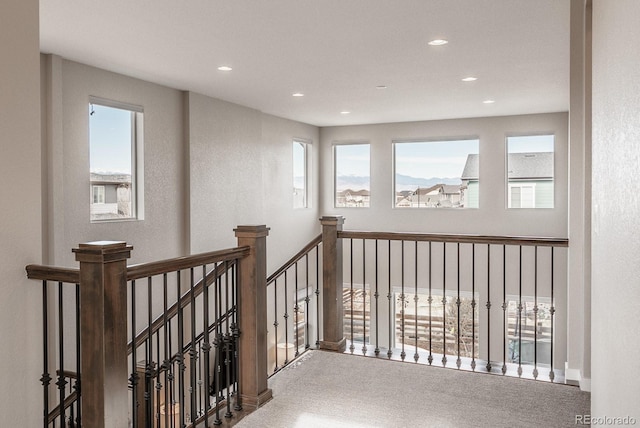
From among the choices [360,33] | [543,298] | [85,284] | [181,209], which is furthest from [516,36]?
[543,298]

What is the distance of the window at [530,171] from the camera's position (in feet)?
27.1

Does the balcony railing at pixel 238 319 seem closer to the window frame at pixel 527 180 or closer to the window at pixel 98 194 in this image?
the window frame at pixel 527 180

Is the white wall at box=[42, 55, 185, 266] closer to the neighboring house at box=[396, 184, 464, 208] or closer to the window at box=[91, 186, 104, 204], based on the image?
the window at box=[91, 186, 104, 204]

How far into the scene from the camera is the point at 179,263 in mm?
2430

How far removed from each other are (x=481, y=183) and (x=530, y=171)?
2.54 ft

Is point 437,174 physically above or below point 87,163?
above

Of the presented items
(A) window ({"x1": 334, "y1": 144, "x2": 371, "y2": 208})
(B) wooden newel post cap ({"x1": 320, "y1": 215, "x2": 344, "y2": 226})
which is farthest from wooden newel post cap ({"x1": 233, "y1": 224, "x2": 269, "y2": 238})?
(A) window ({"x1": 334, "y1": 144, "x2": 371, "y2": 208})

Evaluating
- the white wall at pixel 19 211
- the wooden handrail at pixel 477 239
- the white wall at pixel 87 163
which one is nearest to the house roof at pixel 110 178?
the white wall at pixel 87 163

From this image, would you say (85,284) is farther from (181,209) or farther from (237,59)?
(181,209)

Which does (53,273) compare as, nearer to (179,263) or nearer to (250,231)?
(179,263)

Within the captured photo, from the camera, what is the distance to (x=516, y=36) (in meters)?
4.14

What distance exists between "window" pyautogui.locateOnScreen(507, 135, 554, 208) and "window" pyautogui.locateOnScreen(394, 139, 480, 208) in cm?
55

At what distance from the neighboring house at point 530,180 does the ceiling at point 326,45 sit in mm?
1663

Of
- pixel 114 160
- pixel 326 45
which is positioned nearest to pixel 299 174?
pixel 114 160
